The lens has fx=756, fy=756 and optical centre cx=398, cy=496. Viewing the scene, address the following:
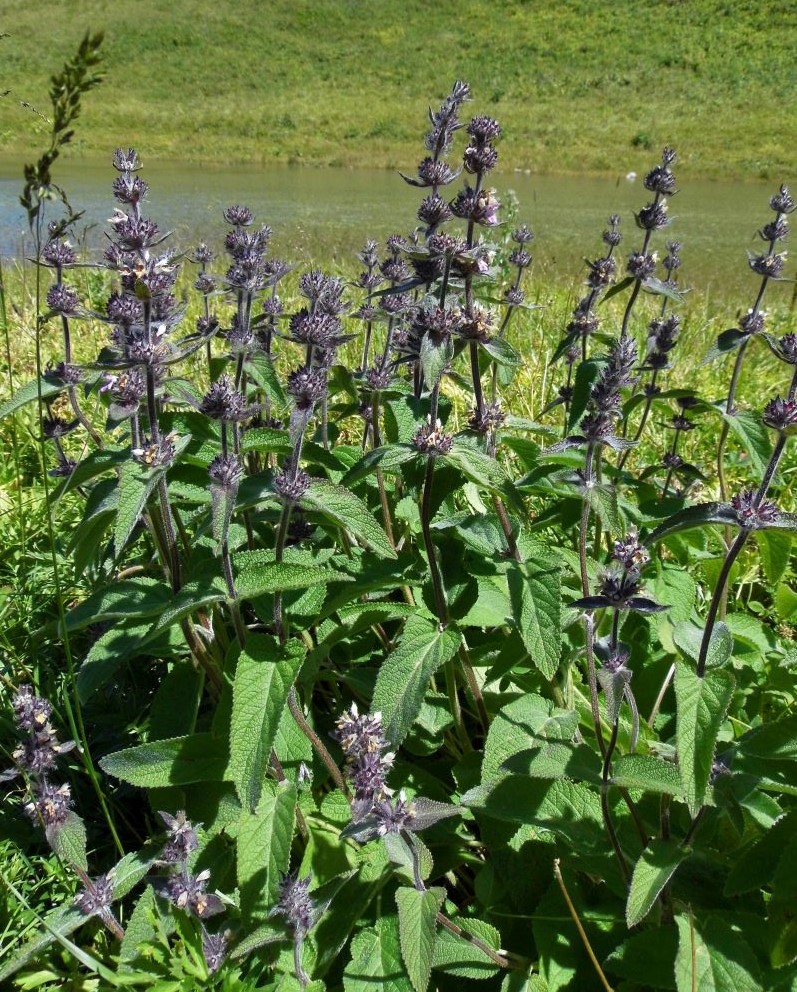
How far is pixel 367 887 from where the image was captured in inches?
69.7

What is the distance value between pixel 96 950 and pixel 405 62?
63.5 m

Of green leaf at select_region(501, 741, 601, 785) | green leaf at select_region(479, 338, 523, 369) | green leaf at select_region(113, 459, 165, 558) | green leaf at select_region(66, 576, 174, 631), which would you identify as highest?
green leaf at select_region(479, 338, 523, 369)

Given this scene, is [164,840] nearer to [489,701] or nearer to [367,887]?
[367,887]

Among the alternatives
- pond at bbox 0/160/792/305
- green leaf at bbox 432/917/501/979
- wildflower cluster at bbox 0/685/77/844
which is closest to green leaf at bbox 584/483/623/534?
green leaf at bbox 432/917/501/979

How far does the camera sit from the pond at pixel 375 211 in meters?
12.6

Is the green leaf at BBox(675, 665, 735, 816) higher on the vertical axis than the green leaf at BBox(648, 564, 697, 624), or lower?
higher

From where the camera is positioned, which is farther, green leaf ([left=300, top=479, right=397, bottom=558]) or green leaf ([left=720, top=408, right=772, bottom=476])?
green leaf ([left=720, top=408, right=772, bottom=476])

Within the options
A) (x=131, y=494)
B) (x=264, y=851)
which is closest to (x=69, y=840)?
(x=264, y=851)

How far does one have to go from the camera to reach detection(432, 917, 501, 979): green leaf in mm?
1662

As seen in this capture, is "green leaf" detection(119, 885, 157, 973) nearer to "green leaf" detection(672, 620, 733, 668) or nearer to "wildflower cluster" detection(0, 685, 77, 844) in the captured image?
"wildflower cluster" detection(0, 685, 77, 844)

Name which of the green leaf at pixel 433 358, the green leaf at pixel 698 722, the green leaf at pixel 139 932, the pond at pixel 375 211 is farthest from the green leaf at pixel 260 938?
the pond at pixel 375 211

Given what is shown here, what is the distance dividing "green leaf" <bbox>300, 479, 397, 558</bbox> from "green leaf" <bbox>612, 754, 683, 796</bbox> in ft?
2.21

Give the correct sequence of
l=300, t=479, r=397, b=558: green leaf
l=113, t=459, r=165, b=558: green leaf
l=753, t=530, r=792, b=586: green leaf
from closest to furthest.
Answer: l=113, t=459, r=165, b=558: green leaf
l=300, t=479, r=397, b=558: green leaf
l=753, t=530, r=792, b=586: green leaf

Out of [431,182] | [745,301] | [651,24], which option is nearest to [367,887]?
[431,182]
